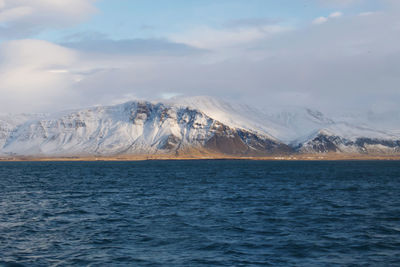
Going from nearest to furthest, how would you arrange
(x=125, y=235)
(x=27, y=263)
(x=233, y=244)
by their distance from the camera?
(x=27, y=263), (x=233, y=244), (x=125, y=235)

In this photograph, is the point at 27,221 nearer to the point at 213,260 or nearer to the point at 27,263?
the point at 27,263

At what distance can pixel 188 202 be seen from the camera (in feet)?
251

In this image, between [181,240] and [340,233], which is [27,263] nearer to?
[181,240]

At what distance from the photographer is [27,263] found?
3719cm

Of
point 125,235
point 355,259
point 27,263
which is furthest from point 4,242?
point 355,259

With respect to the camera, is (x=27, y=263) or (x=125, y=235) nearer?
(x=27, y=263)

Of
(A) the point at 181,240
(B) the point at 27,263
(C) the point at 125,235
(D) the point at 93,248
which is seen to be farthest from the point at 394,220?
(B) the point at 27,263

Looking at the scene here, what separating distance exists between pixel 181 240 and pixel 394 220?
93.6ft

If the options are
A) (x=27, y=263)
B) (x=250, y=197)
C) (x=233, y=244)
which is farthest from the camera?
(x=250, y=197)

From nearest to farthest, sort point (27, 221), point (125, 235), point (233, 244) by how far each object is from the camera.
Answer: point (233, 244)
point (125, 235)
point (27, 221)

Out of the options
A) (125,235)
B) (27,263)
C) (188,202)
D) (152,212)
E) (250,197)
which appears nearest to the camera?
(27,263)

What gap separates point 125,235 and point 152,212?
16.6 meters

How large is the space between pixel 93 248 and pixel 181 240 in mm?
8546

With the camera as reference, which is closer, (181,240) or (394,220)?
(181,240)
